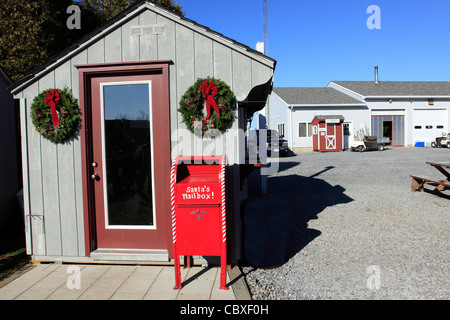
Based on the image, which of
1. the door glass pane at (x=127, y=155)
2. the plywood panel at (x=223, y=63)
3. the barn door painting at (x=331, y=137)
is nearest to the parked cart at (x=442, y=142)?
the barn door painting at (x=331, y=137)

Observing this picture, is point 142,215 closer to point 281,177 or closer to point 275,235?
point 275,235

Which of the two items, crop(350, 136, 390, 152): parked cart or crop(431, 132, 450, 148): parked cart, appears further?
crop(431, 132, 450, 148): parked cart

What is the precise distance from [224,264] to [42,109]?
10.1 ft

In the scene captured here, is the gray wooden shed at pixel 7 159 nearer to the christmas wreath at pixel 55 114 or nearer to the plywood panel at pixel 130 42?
the christmas wreath at pixel 55 114

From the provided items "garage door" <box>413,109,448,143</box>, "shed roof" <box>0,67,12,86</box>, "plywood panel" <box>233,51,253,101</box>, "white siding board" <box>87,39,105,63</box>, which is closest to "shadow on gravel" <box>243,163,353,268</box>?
"plywood panel" <box>233,51,253,101</box>

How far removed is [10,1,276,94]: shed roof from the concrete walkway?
248 centimetres

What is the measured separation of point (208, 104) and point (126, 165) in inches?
54.7

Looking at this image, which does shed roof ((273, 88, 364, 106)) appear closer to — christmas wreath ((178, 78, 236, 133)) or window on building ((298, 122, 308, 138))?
window on building ((298, 122, 308, 138))

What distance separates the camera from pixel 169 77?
4.31 metres

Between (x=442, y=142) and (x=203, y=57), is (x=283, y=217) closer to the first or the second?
(x=203, y=57)

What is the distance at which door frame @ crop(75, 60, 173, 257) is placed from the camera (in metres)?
4.31

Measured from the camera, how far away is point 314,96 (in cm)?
2716
